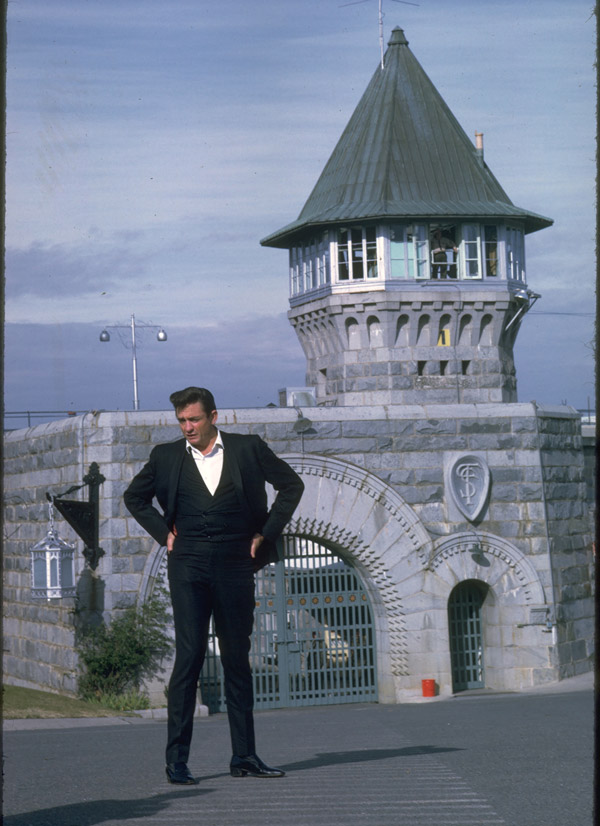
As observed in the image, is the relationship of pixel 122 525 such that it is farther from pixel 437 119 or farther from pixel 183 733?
pixel 437 119

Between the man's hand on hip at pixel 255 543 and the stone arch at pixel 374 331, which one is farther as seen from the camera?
the stone arch at pixel 374 331

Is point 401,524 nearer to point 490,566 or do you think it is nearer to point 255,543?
point 490,566

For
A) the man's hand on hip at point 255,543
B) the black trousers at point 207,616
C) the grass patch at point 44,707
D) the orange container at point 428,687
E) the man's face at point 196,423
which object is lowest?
the orange container at point 428,687

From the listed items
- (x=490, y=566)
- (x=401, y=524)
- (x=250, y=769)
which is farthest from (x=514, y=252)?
(x=250, y=769)

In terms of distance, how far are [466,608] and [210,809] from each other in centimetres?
1398

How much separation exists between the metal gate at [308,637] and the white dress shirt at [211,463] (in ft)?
38.1

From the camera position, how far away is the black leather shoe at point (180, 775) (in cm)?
622

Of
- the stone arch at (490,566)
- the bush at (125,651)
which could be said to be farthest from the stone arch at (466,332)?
the bush at (125,651)

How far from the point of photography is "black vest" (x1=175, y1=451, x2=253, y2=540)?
6438mm

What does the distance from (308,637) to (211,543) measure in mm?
12186

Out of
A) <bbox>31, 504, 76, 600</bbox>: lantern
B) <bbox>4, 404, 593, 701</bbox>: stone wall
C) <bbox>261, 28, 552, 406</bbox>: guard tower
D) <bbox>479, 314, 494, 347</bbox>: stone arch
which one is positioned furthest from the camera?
<bbox>479, 314, 494, 347</bbox>: stone arch

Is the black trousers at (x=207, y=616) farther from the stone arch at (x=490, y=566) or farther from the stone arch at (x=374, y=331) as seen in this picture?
the stone arch at (x=374, y=331)

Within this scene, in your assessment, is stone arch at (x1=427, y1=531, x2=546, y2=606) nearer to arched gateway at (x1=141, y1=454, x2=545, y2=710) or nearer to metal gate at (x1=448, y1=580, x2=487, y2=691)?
arched gateway at (x1=141, y1=454, x2=545, y2=710)

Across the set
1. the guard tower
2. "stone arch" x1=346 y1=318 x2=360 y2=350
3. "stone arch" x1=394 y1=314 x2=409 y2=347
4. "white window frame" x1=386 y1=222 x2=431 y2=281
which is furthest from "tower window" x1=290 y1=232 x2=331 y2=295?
"stone arch" x1=394 y1=314 x2=409 y2=347
